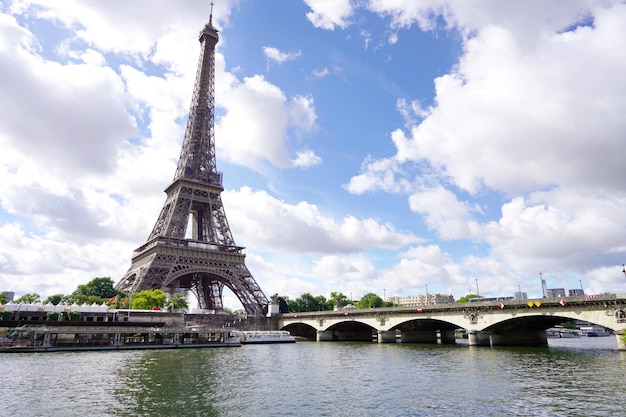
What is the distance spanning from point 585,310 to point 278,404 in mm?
43179

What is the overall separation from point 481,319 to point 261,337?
42914 millimetres

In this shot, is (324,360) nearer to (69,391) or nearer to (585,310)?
(69,391)

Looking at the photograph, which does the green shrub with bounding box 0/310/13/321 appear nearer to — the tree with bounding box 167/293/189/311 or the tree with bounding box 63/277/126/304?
the tree with bounding box 63/277/126/304

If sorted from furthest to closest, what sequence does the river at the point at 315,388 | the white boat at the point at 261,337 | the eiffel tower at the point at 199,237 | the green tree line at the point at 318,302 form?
the green tree line at the point at 318,302 → the eiffel tower at the point at 199,237 → the white boat at the point at 261,337 → the river at the point at 315,388

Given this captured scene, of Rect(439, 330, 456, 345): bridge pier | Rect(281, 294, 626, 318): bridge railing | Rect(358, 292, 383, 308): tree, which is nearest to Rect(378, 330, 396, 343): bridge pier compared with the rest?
Rect(281, 294, 626, 318): bridge railing

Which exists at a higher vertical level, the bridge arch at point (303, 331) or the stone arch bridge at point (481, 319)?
the stone arch bridge at point (481, 319)

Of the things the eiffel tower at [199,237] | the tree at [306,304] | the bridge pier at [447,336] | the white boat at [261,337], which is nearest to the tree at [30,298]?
the eiffel tower at [199,237]

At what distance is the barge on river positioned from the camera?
5597cm

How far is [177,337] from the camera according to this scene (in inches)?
2594

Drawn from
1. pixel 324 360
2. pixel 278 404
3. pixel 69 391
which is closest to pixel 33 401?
pixel 69 391

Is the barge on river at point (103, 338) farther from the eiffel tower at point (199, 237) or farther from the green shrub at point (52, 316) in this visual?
the eiffel tower at point (199, 237)

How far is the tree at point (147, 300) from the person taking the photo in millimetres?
81750

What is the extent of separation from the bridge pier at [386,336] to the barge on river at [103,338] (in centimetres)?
2686

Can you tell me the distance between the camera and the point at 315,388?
2920 cm
